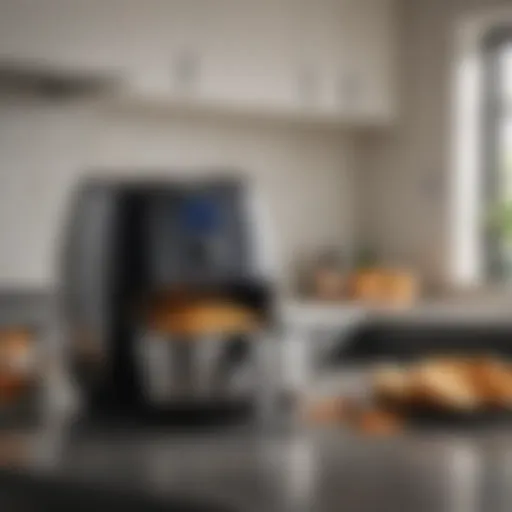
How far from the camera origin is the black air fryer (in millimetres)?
1330

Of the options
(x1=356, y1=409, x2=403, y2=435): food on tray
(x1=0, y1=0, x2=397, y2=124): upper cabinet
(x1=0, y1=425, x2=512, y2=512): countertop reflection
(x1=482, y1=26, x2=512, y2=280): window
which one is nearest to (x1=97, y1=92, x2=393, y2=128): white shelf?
(x1=0, y1=0, x2=397, y2=124): upper cabinet

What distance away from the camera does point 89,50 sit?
3191 millimetres

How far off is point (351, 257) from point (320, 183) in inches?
11.2

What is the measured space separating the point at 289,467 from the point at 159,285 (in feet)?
1.79

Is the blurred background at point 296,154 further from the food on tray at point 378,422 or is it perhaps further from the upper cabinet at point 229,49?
the food on tray at point 378,422

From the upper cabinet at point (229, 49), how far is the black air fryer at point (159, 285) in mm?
1507

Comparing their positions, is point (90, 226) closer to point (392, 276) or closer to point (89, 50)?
point (89, 50)

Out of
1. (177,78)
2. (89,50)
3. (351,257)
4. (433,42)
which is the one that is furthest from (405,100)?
(89,50)

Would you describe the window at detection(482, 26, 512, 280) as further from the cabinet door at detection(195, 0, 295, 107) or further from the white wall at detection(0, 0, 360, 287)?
the cabinet door at detection(195, 0, 295, 107)

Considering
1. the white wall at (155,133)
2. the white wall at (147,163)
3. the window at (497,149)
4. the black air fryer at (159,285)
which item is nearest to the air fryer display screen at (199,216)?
the black air fryer at (159,285)

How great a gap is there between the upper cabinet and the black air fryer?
4.94 feet

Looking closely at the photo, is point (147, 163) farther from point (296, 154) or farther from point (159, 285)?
point (159, 285)

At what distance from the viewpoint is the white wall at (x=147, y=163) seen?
Result: 10.5ft

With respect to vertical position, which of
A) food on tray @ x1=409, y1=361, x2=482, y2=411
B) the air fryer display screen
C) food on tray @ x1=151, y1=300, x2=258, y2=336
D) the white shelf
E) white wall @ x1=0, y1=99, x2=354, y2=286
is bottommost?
food on tray @ x1=409, y1=361, x2=482, y2=411
